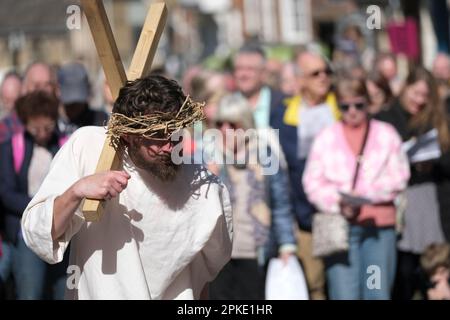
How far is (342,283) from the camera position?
9531 millimetres

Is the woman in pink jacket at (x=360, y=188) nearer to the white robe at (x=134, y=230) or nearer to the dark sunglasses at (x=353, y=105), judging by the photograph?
the dark sunglasses at (x=353, y=105)

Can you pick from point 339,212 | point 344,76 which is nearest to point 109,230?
point 339,212

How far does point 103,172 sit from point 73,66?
5254 millimetres

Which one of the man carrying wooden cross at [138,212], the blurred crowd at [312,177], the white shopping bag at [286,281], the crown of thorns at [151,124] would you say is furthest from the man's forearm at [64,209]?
the white shopping bag at [286,281]

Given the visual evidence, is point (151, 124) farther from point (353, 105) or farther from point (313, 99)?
point (313, 99)

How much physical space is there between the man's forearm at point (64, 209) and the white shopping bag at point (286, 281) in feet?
12.6

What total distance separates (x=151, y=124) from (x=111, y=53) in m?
0.41

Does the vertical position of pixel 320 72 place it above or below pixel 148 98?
above

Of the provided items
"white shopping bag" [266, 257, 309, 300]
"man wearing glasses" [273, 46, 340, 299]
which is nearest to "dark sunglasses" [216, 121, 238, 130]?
"man wearing glasses" [273, 46, 340, 299]

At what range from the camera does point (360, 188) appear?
9.59 meters

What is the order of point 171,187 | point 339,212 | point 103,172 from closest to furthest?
point 103,172
point 171,187
point 339,212

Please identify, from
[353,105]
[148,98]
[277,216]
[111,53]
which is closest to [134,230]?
[148,98]
